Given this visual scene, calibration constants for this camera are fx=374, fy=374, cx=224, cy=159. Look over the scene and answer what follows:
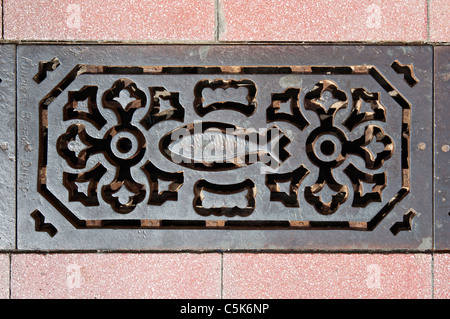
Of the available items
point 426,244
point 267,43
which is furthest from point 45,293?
point 426,244

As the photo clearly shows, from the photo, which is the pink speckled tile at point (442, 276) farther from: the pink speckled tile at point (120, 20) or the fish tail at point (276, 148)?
the pink speckled tile at point (120, 20)

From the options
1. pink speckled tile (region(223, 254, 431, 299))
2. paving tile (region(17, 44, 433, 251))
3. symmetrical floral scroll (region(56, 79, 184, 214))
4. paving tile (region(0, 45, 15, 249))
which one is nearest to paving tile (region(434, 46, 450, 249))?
paving tile (region(17, 44, 433, 251))

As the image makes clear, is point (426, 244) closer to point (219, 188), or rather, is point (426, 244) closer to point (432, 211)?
point (432, 211)

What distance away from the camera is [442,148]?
2.02 m

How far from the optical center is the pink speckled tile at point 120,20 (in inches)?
80.1

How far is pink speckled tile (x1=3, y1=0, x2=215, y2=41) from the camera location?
2.04 metres

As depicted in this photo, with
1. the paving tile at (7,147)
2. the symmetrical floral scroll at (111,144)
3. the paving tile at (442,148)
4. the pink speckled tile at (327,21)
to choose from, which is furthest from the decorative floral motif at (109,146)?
the paving tile at (442,148)

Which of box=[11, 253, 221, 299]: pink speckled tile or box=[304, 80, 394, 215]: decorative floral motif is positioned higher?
box=[304, 80, 394, 215]: decorative floral motif

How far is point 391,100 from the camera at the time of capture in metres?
2.03

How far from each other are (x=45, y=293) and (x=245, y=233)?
3.75 ft

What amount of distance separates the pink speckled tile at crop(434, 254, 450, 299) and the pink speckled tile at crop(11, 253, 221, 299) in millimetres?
1188

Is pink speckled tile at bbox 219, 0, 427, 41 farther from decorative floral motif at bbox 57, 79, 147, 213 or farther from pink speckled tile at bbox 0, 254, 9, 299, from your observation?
pink speckled tile at bbox 0, 254, 9, 299

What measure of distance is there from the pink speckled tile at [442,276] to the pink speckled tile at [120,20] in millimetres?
1740

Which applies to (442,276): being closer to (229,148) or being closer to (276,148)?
(276,148)
